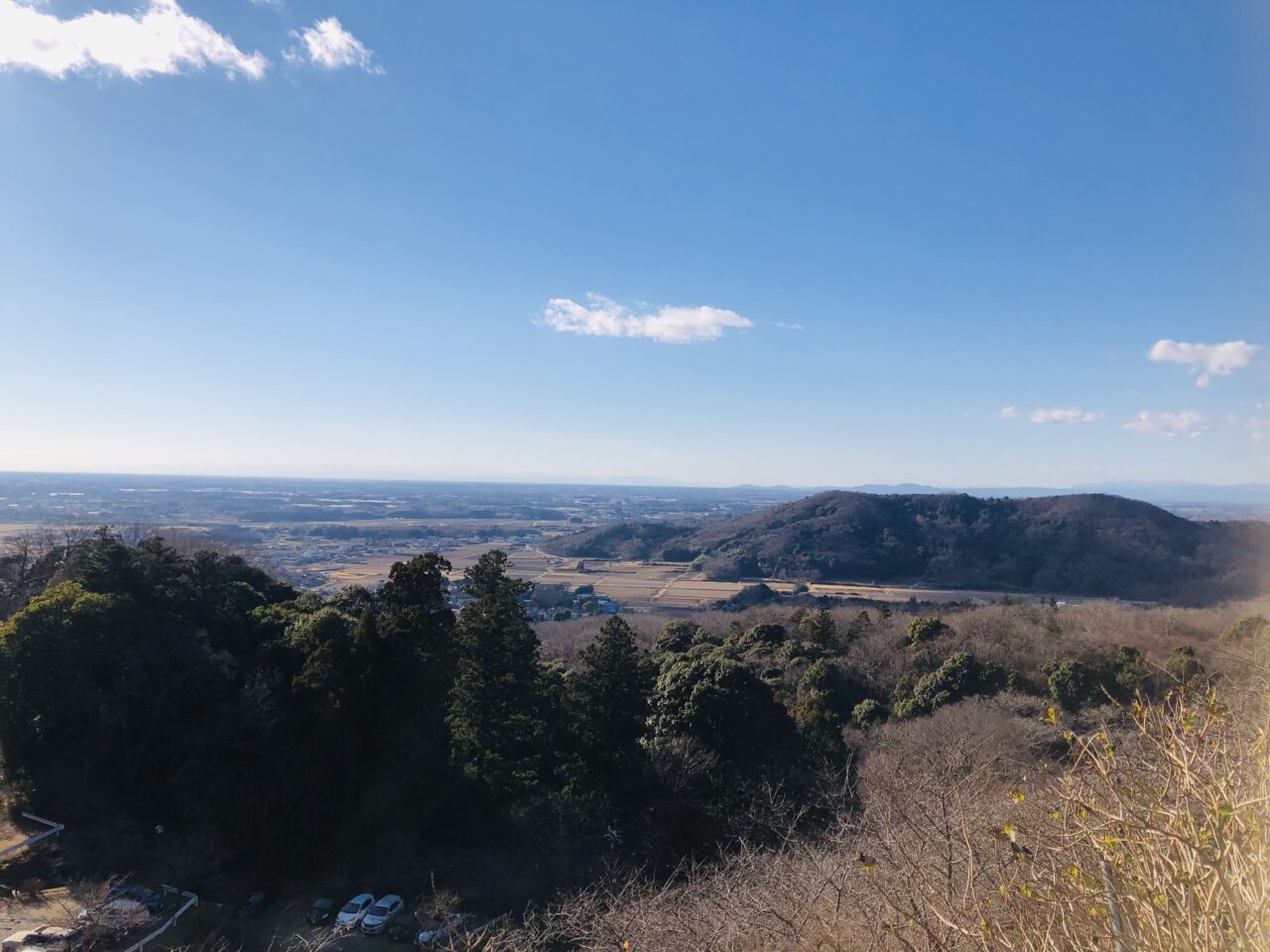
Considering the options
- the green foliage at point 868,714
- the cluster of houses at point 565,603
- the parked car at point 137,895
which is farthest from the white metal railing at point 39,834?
the cluster of houses at point 565,603

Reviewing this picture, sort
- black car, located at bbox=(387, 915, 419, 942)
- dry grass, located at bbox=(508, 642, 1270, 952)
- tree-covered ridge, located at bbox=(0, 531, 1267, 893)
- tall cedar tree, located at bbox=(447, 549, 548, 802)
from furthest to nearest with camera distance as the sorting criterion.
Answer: tall cedar tree, located at bbox=(447, 549, 548, 802)
tree-covered ridge, located at bbox=(0, 531, 1267, 893)
black car, located at bbox=(387, 915, 419, 942)
dry grass, located at bbox=(508, 642, 1270, 952)

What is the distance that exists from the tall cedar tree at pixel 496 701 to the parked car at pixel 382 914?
192 cm

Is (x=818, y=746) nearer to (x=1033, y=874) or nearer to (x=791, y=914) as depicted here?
(x=791, y=914)

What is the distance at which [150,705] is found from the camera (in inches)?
408

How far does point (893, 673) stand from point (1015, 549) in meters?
23.7

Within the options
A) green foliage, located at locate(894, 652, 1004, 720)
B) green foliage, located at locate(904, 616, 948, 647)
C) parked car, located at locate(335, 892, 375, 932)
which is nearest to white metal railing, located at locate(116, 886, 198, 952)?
parked car, located at locate(335, 892, 375, 932)

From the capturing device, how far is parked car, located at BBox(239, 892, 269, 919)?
8859 mm

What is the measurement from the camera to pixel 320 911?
8.91m

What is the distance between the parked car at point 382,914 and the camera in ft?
27.9

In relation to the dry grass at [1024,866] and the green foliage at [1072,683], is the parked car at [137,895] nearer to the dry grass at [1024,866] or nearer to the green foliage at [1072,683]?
the dry grass at [1024,866]

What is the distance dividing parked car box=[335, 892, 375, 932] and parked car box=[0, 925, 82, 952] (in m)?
2.56

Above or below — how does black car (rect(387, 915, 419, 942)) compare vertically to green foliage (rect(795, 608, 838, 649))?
below

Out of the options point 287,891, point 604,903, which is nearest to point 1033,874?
point 604,903

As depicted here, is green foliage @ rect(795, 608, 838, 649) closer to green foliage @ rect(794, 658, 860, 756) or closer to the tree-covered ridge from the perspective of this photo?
green foliage @ rect(794, 658, 860, 756)
